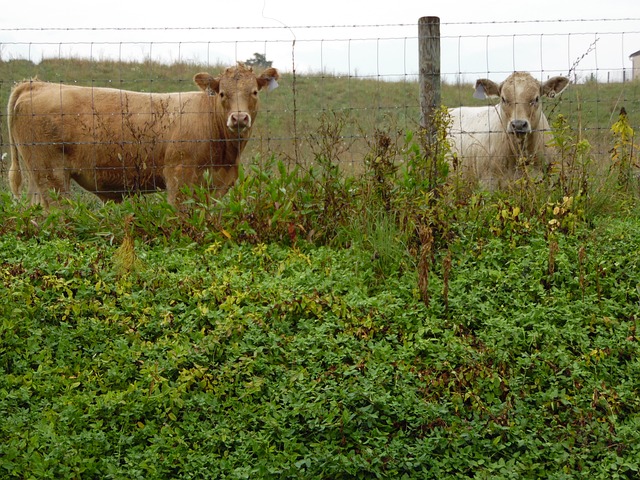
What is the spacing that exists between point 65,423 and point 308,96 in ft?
92.9

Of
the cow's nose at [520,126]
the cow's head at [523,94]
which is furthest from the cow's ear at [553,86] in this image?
the cow's nose at [520,126]

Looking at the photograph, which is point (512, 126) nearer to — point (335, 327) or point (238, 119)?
point (238, 119)

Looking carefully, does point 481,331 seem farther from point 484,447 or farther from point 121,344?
point 121,344

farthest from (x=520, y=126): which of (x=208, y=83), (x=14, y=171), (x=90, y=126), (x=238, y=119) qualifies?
(x=14, y=171)

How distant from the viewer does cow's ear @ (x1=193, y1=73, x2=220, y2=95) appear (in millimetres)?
10141

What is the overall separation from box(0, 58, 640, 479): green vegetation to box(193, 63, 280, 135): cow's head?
229 cm

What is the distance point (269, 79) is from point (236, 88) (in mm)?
488

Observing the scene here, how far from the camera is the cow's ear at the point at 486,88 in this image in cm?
1027

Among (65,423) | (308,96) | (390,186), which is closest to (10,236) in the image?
(65,423)

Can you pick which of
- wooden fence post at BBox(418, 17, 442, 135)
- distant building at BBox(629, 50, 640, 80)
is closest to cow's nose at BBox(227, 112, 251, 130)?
wooden fence post at BBox(418, 17, 442, 135)

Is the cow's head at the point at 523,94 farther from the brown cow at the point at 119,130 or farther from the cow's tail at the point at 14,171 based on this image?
the cow's tail at the point at 14,171

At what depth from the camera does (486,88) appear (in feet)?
34.1

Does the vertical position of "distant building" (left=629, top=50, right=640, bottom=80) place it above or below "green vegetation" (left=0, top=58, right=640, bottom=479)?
above

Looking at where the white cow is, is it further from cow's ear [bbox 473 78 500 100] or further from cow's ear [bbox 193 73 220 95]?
cow's ear [bbox 193 73 220 95]
